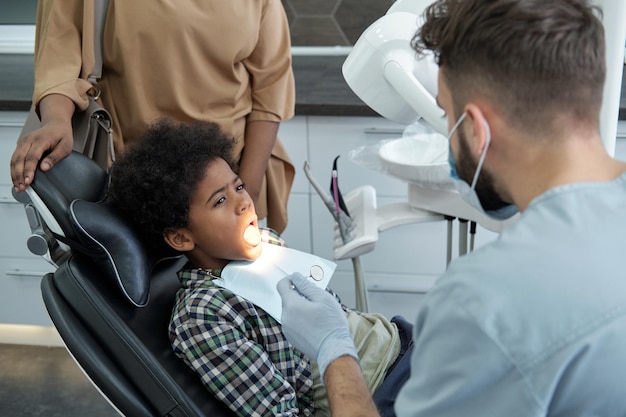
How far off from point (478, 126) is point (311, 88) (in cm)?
164

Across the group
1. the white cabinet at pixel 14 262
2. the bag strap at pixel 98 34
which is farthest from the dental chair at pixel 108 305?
the white cabinet at pixel 14 262

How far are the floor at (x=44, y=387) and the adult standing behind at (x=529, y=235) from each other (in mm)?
1769

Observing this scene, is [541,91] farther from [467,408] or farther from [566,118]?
[467,408]

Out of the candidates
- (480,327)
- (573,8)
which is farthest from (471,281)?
(573,8)

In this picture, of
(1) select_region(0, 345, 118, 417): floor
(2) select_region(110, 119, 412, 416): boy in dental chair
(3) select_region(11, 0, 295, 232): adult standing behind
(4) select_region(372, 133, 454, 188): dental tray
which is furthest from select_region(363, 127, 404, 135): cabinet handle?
(1) select_region(0, 345, 118, 417): floor

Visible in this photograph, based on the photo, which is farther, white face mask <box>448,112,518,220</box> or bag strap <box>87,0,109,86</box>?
bag strap <box>87,0,109,86</box>

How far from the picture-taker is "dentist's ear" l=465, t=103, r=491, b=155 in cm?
91

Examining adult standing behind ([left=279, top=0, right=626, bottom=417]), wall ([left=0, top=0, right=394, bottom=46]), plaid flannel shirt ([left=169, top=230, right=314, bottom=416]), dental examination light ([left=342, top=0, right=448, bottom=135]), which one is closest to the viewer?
adult standing behind ([left=279, top=0, right=626, bottom=417])

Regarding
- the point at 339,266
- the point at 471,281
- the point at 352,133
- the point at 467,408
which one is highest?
the point at 471,281

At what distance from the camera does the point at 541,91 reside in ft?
2.91

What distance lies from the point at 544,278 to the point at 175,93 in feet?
3.59

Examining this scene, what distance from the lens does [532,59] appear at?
88 centimetres

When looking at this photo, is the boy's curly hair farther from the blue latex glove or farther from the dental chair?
the blue latex glove

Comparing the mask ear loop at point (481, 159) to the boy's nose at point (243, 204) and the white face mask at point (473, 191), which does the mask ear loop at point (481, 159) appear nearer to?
the white face mask at point (473, 191)
